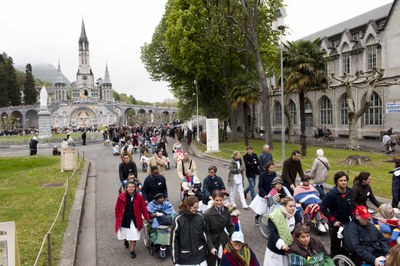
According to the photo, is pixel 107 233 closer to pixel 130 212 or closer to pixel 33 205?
pixel 130 212

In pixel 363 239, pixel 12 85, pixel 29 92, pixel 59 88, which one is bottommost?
pixel 363 239

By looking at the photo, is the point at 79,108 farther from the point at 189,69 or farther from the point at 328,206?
the point at 328,206

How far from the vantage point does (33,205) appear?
37.8 ft

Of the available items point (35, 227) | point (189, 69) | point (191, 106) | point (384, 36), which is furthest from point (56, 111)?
point (35, 227)

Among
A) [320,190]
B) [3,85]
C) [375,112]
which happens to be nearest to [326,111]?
[375,112]

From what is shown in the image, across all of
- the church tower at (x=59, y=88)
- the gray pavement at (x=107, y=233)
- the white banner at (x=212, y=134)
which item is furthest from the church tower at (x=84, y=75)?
the gray pavement at (x=107, y=233)

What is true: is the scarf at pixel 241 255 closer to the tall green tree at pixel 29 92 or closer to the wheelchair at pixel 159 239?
the wheelchair at pixel 159 239

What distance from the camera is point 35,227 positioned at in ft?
29.7

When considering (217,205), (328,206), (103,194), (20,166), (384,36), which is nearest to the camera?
(217,205)

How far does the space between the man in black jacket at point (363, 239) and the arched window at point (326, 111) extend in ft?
123

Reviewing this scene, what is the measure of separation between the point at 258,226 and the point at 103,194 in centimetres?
700

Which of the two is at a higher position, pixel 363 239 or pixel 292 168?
pixel 292 168

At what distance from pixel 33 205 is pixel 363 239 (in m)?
9.78

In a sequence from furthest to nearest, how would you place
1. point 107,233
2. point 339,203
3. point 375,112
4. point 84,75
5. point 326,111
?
point 84,75, point 326,111, point 375,112, point 107,233, point 339,203
